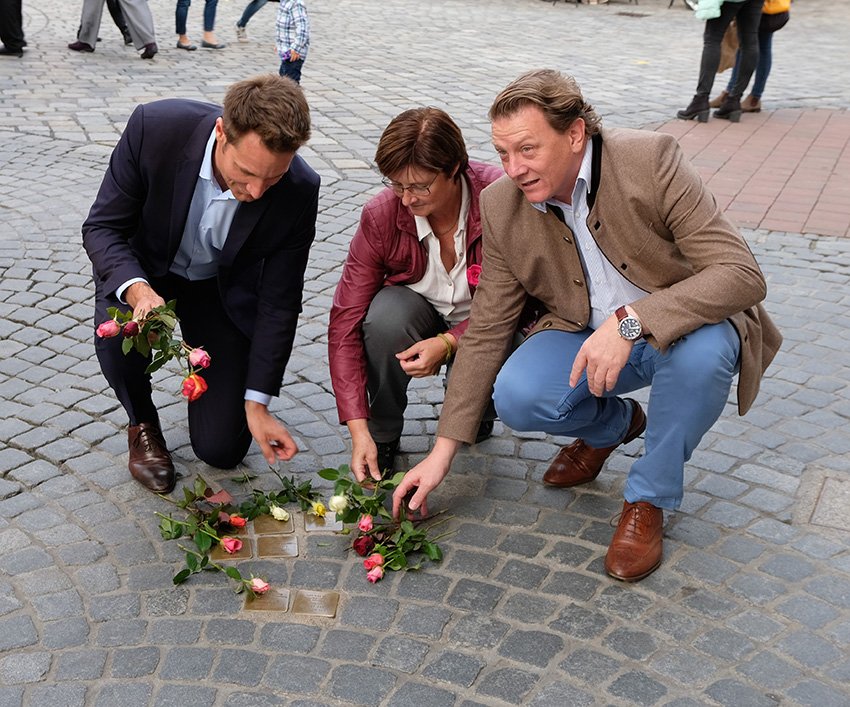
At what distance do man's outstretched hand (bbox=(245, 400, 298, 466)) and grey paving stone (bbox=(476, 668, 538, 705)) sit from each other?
3.45 ft

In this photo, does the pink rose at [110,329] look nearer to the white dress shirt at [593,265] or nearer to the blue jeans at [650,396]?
the blue jeans at [650,396]

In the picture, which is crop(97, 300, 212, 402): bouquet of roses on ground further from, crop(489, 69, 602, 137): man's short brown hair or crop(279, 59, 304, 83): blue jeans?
crop(279, 59, 304, 83): blue jeans

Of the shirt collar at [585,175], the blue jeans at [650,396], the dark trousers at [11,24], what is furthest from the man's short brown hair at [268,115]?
the dark trousers at [11,24]

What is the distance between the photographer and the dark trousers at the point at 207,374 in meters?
3.57

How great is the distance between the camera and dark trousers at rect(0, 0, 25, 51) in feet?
35.4

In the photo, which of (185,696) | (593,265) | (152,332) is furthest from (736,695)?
(152,332)

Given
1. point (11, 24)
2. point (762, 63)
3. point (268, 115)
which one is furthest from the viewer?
point (11, 24)

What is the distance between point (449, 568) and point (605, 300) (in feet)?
3.19

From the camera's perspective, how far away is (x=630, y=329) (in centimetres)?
294

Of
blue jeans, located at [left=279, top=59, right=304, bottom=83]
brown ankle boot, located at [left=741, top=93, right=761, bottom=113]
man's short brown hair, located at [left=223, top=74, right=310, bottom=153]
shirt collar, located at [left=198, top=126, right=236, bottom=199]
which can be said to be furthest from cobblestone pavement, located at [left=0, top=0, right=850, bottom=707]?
brown ankle boot, located at [left=741, top=93, right=761, bottom=113]

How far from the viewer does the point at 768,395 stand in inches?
171

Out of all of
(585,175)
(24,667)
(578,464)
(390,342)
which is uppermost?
(585,175)

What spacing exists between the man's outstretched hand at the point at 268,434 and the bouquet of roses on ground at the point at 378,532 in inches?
8.6

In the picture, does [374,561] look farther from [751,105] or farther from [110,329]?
[751,105]
